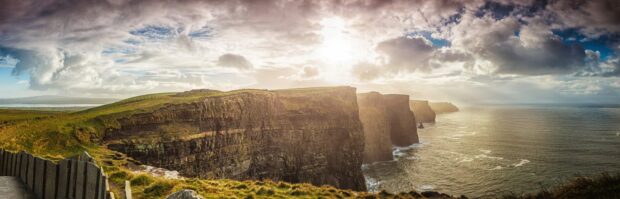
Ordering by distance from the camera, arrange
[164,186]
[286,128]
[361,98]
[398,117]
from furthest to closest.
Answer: [398,117]
[361,98]
[286,128]
[164,186]

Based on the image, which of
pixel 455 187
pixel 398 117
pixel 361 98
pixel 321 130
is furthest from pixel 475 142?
pixel 321 130

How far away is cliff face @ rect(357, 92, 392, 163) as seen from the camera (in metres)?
103

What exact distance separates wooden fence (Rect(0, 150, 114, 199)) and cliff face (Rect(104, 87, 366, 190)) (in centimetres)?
3394

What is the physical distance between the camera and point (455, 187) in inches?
2608

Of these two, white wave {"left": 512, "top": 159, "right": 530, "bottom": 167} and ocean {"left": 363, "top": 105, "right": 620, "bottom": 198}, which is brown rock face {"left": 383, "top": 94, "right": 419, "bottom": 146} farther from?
white wave {"left": 512, "top": 159, "right": 530, "bottom": 167}

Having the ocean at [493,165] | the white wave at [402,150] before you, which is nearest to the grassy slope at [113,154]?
the ocean at [493,165]

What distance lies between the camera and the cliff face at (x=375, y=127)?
103125 millimetres

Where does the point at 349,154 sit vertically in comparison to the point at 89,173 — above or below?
below

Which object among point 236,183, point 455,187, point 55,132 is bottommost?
point 455,187

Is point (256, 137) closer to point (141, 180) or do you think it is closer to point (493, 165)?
point (141, 180)

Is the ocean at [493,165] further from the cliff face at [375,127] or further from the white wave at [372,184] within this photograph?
the cliff face at [375,127]

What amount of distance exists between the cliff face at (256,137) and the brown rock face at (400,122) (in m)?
49.4

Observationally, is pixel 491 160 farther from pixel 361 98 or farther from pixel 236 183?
pixel 236 183

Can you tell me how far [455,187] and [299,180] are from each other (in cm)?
3131
